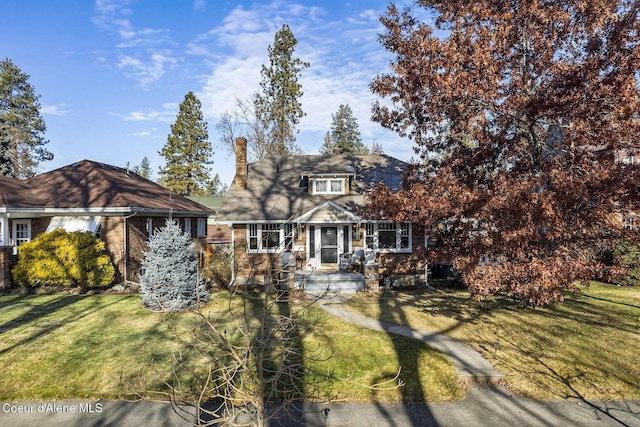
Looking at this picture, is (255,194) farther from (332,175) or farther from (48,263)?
(48,263)

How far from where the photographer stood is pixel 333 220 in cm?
1551

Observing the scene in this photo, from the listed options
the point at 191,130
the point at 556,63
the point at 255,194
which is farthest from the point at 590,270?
the point at 191,130

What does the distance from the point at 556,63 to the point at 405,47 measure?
149 inches

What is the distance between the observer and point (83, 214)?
1579 centimetres

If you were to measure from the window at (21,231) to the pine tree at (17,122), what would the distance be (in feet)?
93.3

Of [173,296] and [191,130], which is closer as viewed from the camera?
[173,296]

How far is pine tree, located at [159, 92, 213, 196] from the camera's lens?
4341cm

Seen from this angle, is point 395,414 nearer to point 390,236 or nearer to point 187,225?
point 390,236

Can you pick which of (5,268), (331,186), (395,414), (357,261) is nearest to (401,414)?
(395,414)

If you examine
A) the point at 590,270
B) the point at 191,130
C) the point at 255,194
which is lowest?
the point at 590,270

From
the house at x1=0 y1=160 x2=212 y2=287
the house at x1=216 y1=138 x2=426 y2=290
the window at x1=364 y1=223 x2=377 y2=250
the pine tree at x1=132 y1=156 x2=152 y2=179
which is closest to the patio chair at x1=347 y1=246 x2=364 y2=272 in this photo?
the house at x1=216 y1=138 x2=426 y2=290

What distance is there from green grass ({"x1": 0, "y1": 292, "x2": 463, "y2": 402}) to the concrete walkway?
0.29 m

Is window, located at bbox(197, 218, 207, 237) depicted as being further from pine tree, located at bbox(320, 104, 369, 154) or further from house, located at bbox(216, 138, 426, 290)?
pine tree, located at bbox(320, 104, 369, 154)

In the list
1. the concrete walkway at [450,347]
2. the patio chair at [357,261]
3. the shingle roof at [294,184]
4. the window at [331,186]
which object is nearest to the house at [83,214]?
the shingle roof at [294,184]
